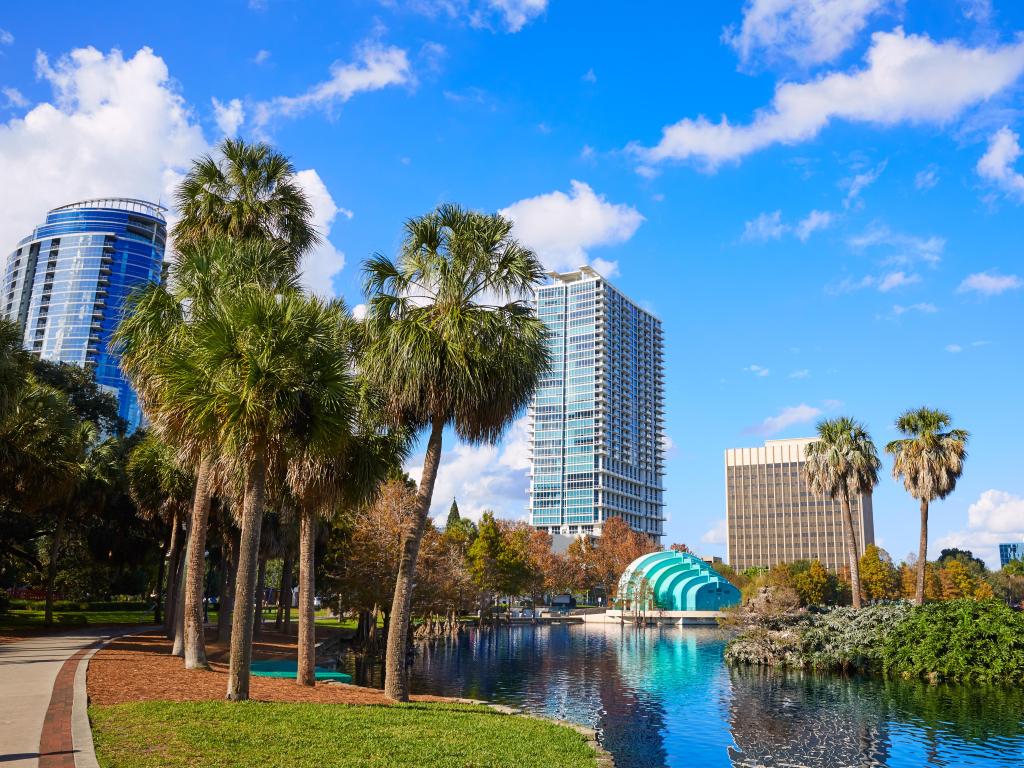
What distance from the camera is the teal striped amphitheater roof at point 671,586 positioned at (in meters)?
96.0

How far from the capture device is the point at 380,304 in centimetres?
2056

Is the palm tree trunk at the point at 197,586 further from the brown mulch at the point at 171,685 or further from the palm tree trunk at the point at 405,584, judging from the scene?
the palm tree trunk at the point at 405,584

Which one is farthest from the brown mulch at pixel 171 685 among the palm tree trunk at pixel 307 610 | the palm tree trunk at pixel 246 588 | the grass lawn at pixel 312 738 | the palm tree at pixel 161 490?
the palm tree at pixel 161 490

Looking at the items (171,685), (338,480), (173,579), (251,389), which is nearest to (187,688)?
(171,685)

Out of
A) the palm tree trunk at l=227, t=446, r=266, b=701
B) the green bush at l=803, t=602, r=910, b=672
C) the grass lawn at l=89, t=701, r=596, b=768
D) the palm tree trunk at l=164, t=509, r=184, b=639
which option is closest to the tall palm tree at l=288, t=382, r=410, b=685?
the palm tree trunk at l=227, t=446, r=266, b=701

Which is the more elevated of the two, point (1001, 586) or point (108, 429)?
point (108, 429)

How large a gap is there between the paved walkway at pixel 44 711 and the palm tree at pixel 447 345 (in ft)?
23.6

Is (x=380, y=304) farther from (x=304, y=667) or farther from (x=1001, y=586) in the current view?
(x=1001, y=586)

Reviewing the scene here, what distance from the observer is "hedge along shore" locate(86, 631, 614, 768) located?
52.6ft

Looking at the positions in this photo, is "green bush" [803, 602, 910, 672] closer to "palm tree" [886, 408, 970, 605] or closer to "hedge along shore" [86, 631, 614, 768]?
"palm tree" [886, 408, 970, 605]

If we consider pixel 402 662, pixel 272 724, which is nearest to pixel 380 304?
pixel 402 662

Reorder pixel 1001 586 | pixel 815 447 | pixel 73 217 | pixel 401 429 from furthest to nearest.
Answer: pixel 73 217 → pixel 1001 586 → pixel 815 447 → pixel 401 429

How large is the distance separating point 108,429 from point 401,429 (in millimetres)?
57699

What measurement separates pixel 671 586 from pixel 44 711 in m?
91.7
